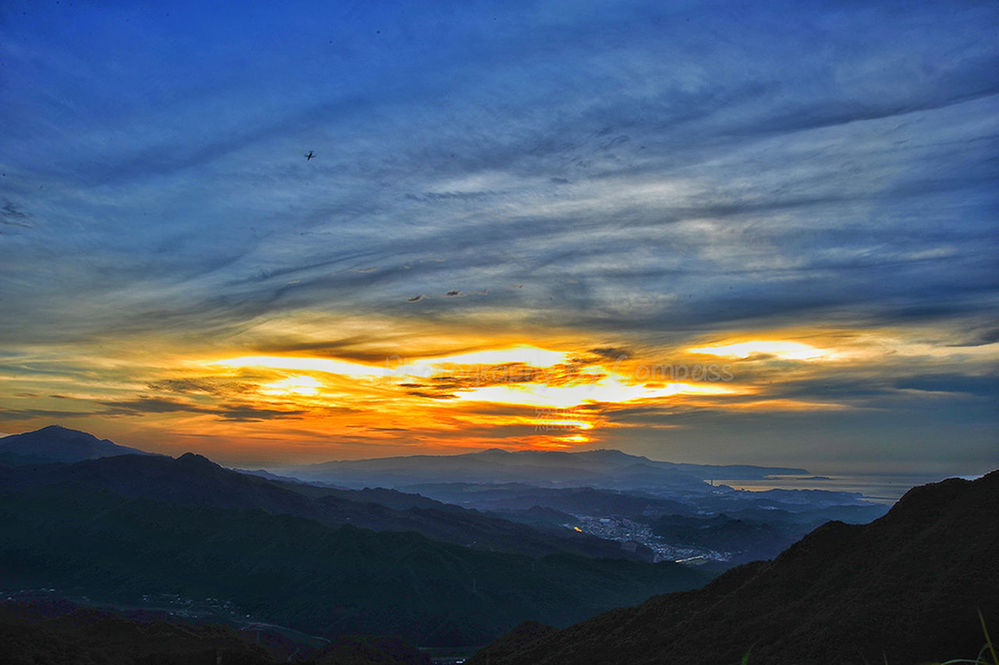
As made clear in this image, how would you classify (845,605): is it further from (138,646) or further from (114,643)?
(114,643)

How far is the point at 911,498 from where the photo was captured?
48.2 m

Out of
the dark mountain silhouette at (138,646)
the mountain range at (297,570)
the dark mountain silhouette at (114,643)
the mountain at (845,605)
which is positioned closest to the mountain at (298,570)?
the mountain range at (297,570)

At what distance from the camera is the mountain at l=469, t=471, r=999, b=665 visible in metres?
32.0

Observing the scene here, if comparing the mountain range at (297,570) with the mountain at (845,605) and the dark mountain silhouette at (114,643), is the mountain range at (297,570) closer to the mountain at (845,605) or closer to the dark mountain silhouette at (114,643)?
the dark mountain silhouette at (114,643)

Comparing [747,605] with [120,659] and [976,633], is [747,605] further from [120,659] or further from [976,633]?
[120,659]

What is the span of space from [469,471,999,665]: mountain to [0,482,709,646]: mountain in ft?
298

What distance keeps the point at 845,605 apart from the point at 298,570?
151 meters

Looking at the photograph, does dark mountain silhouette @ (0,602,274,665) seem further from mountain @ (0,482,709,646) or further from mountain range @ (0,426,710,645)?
mountain range @ (0,426,710,645)

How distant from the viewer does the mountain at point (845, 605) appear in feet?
105

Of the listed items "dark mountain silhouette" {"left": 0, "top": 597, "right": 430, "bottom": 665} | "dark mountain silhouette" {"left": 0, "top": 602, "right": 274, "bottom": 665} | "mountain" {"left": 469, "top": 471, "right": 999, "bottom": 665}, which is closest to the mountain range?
"dark mountain silhouette" {"left": 0, "top": 597, "right": 430, "bottom": 665}

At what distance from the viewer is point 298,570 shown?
6363 inches

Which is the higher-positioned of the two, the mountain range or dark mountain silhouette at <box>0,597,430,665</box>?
dark mountain silhouette at <box>0,597,430,665</box>

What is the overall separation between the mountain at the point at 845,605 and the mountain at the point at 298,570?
298 feet

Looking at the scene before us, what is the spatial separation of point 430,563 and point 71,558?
89666mm
